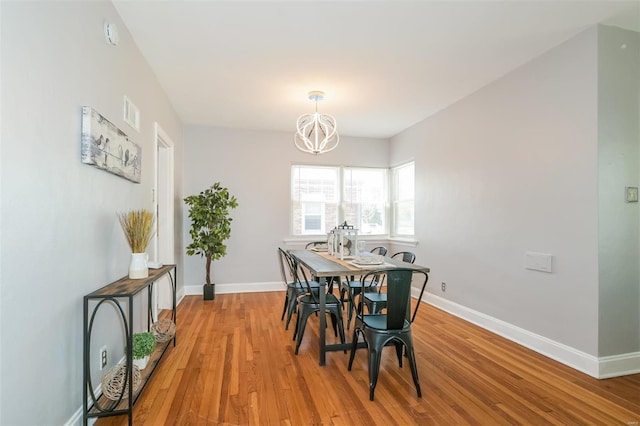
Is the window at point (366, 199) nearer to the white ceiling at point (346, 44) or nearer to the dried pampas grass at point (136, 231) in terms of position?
the white ceiling at point (346, 44)

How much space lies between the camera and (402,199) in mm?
5883

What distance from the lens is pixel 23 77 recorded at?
141 centimetres

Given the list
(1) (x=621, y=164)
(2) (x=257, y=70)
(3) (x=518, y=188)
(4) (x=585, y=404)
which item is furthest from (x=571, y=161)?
(2) (x=257, y=70)

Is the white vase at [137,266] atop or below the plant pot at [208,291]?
atop

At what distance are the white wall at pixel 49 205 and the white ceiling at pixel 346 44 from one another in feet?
2.21

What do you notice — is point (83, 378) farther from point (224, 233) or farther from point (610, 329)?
point (610, 329)

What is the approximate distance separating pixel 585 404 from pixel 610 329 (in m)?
0.77

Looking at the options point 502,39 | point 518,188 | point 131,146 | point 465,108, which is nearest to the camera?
point 131,146

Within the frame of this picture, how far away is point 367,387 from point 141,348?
161cm

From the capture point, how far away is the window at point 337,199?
19.3 ft

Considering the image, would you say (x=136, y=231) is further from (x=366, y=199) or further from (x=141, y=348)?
(x=366, y=199)

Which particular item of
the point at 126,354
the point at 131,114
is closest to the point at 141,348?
the point at 126,354

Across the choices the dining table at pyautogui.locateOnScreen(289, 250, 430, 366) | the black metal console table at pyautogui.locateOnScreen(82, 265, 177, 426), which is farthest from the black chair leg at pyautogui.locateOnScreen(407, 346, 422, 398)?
the black metal console table at pyautogui.locateOnScreen(82, 265, 177, 426)

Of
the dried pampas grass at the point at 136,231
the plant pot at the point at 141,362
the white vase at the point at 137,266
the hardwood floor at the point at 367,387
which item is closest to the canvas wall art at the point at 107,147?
the dried pampas grass at the point at 136,231
